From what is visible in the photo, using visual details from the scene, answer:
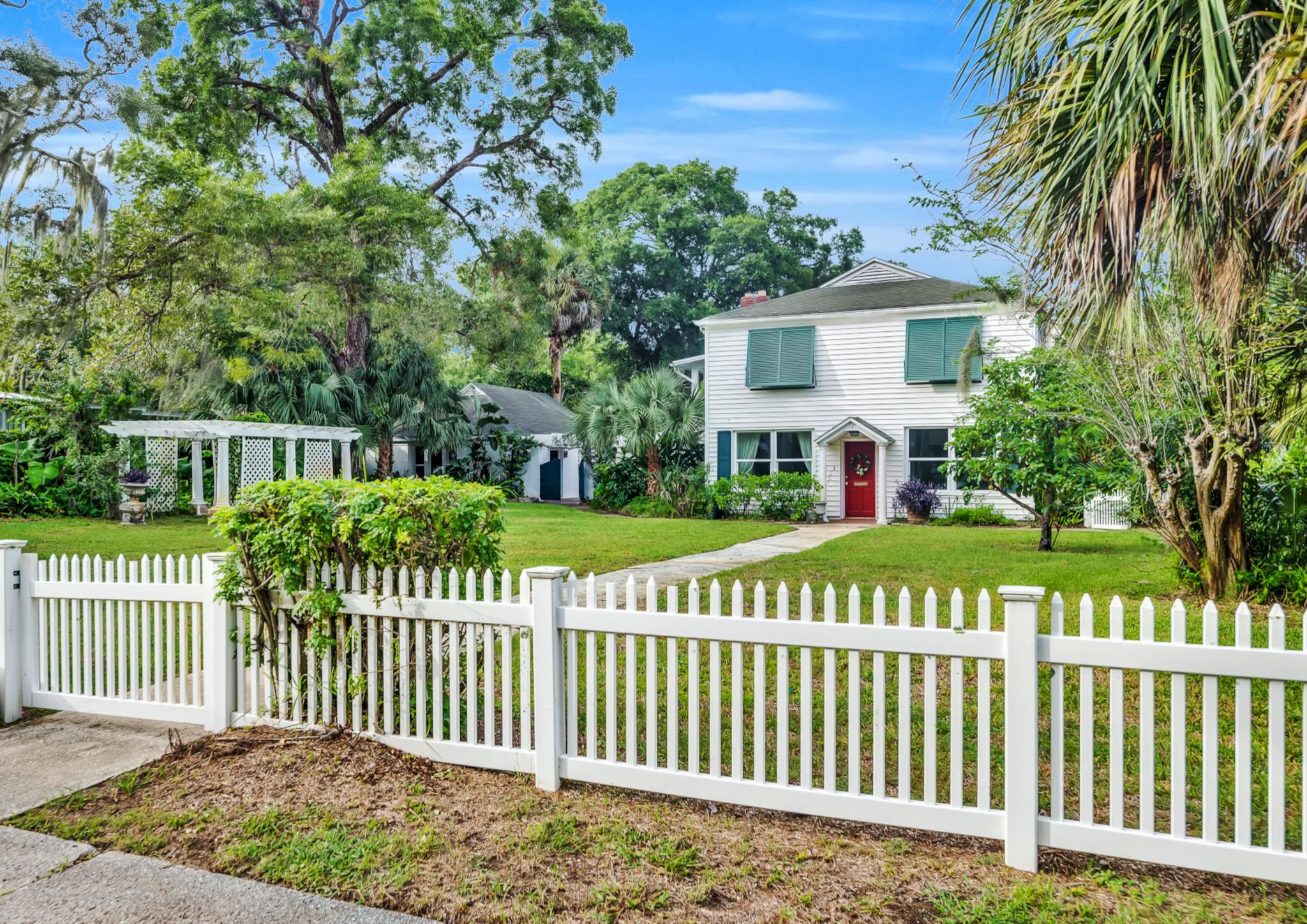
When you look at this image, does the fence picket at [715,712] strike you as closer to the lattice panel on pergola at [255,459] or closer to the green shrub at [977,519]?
the green shrub at [977,519]

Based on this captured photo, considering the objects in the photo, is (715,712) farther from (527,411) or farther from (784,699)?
(527,411)

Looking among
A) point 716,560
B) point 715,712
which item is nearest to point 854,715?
point 715,712

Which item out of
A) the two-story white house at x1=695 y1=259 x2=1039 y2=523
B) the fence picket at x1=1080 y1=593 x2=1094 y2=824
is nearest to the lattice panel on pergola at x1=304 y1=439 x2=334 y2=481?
the two-story white house at x1=695 y1=259 x2=1039 y2=523

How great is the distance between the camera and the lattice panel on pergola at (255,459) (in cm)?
1866

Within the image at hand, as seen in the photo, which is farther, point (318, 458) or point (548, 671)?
point (318, 458)

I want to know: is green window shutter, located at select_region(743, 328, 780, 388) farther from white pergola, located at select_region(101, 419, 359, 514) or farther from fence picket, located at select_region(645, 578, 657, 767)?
fence picket, located at select_region(645, 578, 657, 767)

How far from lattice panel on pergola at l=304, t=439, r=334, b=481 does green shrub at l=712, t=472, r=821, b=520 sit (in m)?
9.25

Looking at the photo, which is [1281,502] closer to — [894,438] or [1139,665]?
[1139,665]

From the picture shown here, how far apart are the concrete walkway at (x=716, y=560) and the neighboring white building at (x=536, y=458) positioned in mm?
12906

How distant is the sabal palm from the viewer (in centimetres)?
403

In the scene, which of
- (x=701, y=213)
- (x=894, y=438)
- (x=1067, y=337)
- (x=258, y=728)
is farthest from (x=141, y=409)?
(x=701, y=213)

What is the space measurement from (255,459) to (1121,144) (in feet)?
60.1

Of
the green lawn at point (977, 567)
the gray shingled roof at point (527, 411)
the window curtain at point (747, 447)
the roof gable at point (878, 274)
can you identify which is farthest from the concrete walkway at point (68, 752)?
the gray shingled roof at point (527, 411)

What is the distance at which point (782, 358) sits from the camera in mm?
19938
